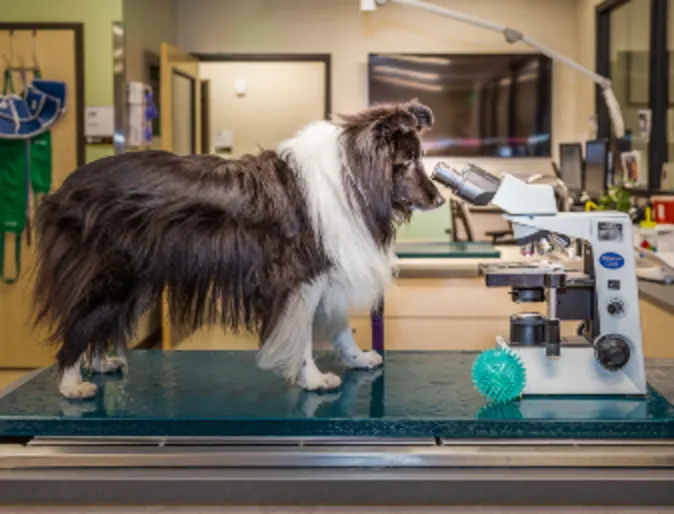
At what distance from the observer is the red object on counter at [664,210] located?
463 cm

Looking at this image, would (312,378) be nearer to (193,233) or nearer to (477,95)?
(193,233)

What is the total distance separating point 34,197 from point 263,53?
3.36m

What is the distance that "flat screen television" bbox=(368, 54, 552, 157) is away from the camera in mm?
8352

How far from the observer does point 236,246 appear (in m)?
1.83

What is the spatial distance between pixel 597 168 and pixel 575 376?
409cm

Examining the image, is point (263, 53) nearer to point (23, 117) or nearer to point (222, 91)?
point (222, 91)

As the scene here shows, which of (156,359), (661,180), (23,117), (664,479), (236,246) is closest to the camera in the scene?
(664,479)

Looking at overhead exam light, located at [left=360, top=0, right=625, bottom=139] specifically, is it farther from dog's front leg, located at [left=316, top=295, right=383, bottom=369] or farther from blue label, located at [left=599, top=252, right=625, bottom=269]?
blue label, located at [left=599, top=252, right=625, bottom=269]

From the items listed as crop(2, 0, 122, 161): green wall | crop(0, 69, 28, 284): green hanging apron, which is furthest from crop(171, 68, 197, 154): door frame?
crop(0, 69, 28, 284): green hanging apron

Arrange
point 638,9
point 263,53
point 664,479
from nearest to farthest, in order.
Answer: point 664,479 < point 638,9 < point 263,53

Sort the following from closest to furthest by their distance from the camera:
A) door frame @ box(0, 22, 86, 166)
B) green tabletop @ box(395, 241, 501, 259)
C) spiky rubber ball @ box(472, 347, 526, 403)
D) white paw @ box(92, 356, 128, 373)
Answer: spiky rubber ball @ box(472, 347, 526, 403)
white paw @ box(92, 356, 128, 373)
green tabletop @ box(395, 241, 501, 259)
door frame @ box(0, 22, 86, 166)

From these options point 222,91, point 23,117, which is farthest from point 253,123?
point 23,117

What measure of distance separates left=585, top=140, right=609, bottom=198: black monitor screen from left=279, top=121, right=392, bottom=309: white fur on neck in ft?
13.1

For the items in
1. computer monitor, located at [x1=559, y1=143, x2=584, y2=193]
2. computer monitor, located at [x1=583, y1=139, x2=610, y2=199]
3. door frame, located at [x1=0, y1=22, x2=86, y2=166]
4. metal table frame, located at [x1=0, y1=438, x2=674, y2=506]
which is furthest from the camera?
computer monitor, located at [x1=559, y1=143, x2=584, y2=193]
